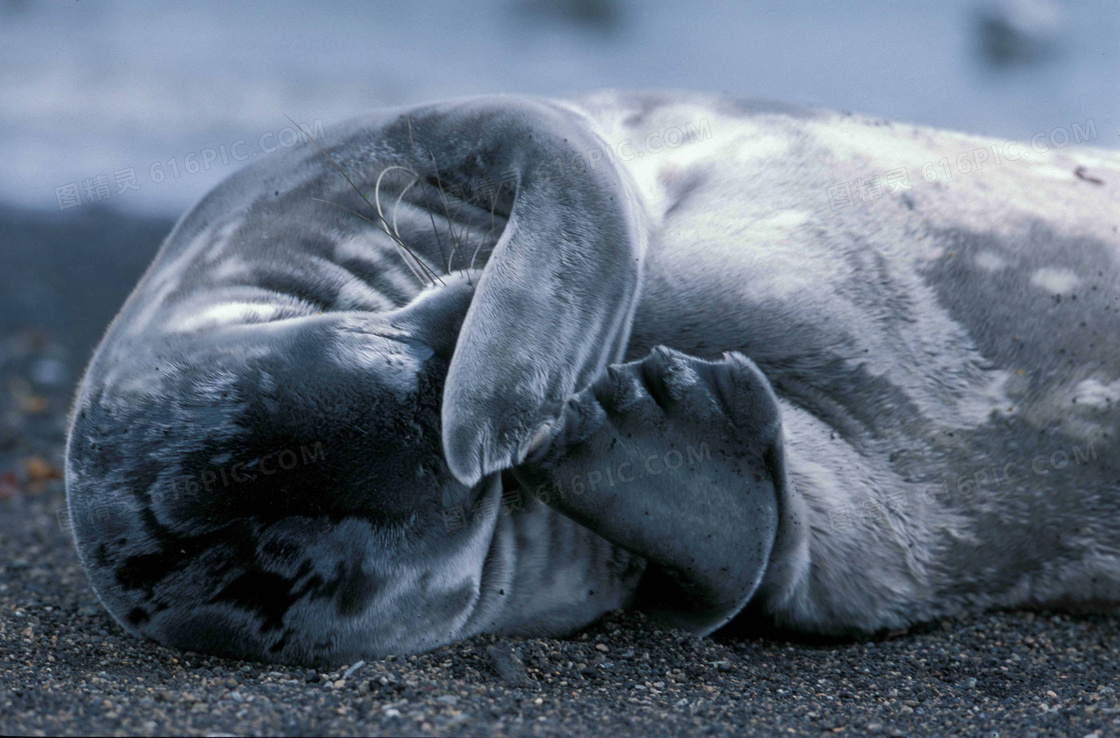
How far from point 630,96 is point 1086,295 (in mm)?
1091

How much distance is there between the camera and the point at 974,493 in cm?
203

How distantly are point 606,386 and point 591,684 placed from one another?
1.62 ft

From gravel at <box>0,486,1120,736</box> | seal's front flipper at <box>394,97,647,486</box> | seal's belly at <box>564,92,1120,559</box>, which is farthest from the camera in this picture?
seal's belly at <box>564,92,1120,559</box>

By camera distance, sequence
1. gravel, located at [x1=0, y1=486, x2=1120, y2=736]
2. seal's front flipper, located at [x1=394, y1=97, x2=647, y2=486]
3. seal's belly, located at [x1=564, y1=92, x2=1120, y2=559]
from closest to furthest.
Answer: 1. gravel, located at [x1=0, y1=486, x2=1120, y2=736]
2. seal's front flipper, located at [x1=394, y1=97, x2=647, y2=486]
3. seal's belly, located at [x1=564, y1=92, x2=1120, y2=559]

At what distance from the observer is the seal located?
1620 millimetres

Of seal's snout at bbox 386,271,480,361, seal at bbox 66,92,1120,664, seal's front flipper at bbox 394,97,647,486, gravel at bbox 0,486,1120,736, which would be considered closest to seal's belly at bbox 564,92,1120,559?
seal at bbox 66,92,1120,664

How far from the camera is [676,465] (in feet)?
5.59

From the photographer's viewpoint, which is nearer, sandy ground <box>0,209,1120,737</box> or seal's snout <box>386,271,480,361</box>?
sandy ground <box>0,209,1120,737</box>

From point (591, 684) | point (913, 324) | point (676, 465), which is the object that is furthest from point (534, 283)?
point (913, 324)

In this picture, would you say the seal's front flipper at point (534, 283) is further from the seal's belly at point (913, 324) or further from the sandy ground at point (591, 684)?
the sandy ground at point (591, 684)

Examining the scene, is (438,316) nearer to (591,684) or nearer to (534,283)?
(534,283)

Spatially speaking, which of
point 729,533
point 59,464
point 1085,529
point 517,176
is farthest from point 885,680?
point 59,464

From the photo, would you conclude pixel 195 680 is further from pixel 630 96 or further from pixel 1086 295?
pixel 1086 295

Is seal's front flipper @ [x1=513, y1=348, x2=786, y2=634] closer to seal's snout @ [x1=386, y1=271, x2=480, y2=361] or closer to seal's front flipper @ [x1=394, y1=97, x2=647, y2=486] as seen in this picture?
seal's front flipper @ [x1=394, y1=97, x2=647, y2=486]
